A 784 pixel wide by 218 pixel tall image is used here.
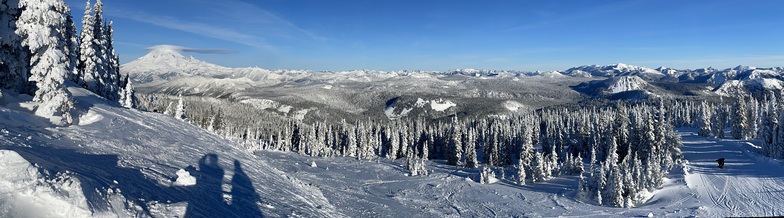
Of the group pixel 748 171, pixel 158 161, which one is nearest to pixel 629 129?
pixel 748 171

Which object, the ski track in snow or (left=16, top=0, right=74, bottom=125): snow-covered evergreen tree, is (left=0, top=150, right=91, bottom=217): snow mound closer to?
(left=16, top=0, right=74, bottom=125): snow-covered evergreen tree

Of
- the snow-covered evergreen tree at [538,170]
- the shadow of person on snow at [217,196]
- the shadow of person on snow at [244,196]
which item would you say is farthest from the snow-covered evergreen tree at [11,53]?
the snow-covered evergreen tree at [538,170]

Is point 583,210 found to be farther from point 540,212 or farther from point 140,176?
point 140,176

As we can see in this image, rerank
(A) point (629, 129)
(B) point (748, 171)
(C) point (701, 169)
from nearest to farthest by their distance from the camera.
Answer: (B) point (748, 171)
(C) point (701, 169)
(A) point (629, 129)

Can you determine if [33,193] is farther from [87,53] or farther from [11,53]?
[87,53]

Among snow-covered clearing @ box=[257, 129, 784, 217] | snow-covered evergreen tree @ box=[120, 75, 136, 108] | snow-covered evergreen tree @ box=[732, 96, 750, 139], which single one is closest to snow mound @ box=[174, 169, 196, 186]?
snow-covered clearing @ box=[257, 129, 784, 217]
